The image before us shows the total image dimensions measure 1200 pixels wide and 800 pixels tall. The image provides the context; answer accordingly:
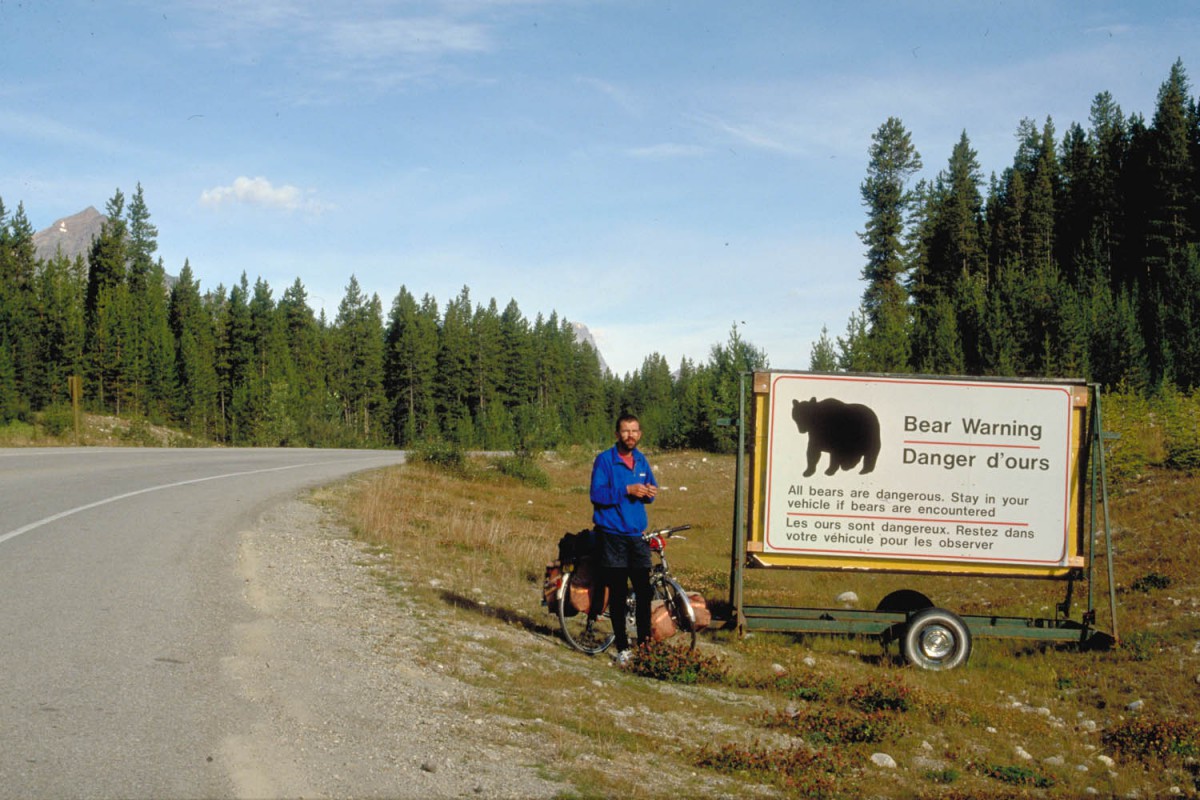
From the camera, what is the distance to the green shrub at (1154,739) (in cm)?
695

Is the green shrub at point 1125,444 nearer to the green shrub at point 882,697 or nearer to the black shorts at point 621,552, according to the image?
the green shrub at point 882,697

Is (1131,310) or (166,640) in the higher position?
(1131,310)

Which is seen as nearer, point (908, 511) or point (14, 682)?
point (14, 682)

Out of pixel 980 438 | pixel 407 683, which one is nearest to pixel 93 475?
pixel 407 683

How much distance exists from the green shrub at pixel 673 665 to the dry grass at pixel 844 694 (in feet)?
0.53

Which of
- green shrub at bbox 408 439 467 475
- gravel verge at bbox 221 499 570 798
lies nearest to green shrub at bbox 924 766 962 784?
gravel verge at bbox 221 499 570 798

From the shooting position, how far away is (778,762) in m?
5.73

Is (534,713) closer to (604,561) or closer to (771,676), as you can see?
(604,561)

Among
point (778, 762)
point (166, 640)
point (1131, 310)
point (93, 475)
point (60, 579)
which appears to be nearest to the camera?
point (778, 762)

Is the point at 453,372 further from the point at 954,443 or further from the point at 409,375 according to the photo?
the point at 954,443

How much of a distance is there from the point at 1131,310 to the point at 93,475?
59539mm

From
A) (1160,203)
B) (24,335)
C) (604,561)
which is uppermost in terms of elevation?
(1160,203)

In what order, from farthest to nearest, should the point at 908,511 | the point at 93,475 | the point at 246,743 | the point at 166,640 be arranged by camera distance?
the point at 93,475, the point at 908,511, the point at 166,640, the point at 246,743

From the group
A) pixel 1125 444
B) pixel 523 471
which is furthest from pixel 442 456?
pixel 1125 444
